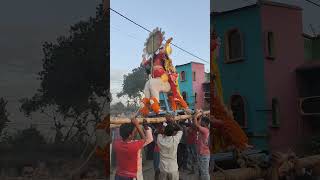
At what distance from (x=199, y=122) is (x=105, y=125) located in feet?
2.17

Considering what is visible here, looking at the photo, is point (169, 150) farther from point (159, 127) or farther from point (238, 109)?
point (238, 109)

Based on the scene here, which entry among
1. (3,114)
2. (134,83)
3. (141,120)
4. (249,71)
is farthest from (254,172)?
(3,114)

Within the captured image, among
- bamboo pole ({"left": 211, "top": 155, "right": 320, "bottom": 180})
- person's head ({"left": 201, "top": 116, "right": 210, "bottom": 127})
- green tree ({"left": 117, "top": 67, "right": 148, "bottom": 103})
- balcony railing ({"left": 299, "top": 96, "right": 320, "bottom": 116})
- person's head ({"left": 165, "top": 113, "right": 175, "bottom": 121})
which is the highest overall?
green tree ({"left": 117, "top": 67, "right": 148, "bottom": 103})

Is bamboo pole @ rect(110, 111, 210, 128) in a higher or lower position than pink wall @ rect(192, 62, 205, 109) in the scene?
lower

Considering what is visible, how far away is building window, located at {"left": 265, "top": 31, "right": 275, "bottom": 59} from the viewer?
2972 millimetres

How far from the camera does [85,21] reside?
89.2 inches

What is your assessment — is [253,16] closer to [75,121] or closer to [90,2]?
[90,2]

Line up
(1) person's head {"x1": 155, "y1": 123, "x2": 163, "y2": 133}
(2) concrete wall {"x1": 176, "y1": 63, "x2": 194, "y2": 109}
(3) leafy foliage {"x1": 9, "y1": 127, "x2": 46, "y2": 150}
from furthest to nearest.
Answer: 1. (2) concrete wall {"x1": 176, "y1": 63, "x2": 194, "y2": 109}
2. (1) person's head {"x1": 155, "y1": 123, "x2": 163, "y2": 133}
3. (3) leafy foliage {"x1": 9, "y1": 127, "x2": 46, "y2": 150}

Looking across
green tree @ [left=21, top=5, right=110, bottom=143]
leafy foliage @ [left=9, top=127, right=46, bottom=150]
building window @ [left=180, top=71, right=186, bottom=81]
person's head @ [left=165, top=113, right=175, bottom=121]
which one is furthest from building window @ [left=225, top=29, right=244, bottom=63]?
leafy foliage @ [left=9, top=127, right=46, bottom=150]

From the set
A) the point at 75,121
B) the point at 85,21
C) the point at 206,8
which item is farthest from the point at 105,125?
the point at 206,8

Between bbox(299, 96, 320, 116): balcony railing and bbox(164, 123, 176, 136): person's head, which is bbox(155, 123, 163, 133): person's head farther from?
bbox(299, 96, 320, 116): balcony railing

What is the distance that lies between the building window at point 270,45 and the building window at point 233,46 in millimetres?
236

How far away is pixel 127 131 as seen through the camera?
233 cm

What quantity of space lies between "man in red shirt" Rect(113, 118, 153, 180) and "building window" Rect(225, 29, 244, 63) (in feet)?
2.55
